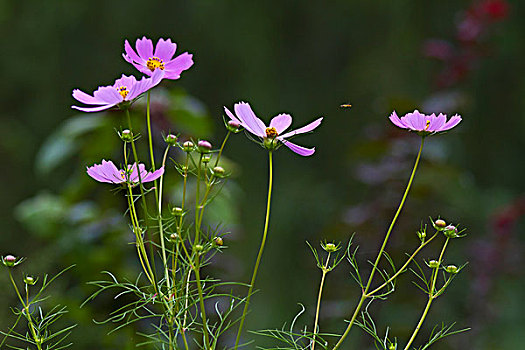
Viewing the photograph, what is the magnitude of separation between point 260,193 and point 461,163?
476 mm

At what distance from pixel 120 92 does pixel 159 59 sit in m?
0.03

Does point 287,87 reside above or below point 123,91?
below

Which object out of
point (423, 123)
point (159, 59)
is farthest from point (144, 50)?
point (423, 123)

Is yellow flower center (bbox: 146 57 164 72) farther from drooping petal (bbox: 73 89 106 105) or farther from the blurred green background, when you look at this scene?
the blurred green background

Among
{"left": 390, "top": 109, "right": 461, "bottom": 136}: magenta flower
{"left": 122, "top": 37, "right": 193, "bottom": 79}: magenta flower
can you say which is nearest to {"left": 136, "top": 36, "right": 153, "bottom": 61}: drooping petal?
{"left": 122, "top": 37, "right": 193, "bottom": 79}: magenta flower

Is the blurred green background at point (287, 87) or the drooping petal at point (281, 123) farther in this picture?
the blurred green background at point (287, 87)

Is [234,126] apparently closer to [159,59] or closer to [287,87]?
[159,59]

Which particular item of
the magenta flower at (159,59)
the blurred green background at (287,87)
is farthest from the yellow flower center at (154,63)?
the blurred green background at (287,87)

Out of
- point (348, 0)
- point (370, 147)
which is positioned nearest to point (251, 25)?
point (348, 0)

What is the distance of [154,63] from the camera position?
286 mm

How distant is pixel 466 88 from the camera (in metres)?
1.64

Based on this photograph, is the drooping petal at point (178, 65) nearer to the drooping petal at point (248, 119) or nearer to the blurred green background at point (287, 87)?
the drooping petal at point (248, 119)

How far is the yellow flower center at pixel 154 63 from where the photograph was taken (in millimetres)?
283

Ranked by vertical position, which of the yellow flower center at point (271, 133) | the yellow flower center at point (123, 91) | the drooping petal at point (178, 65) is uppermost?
the drooping petal at point (178, 65)
